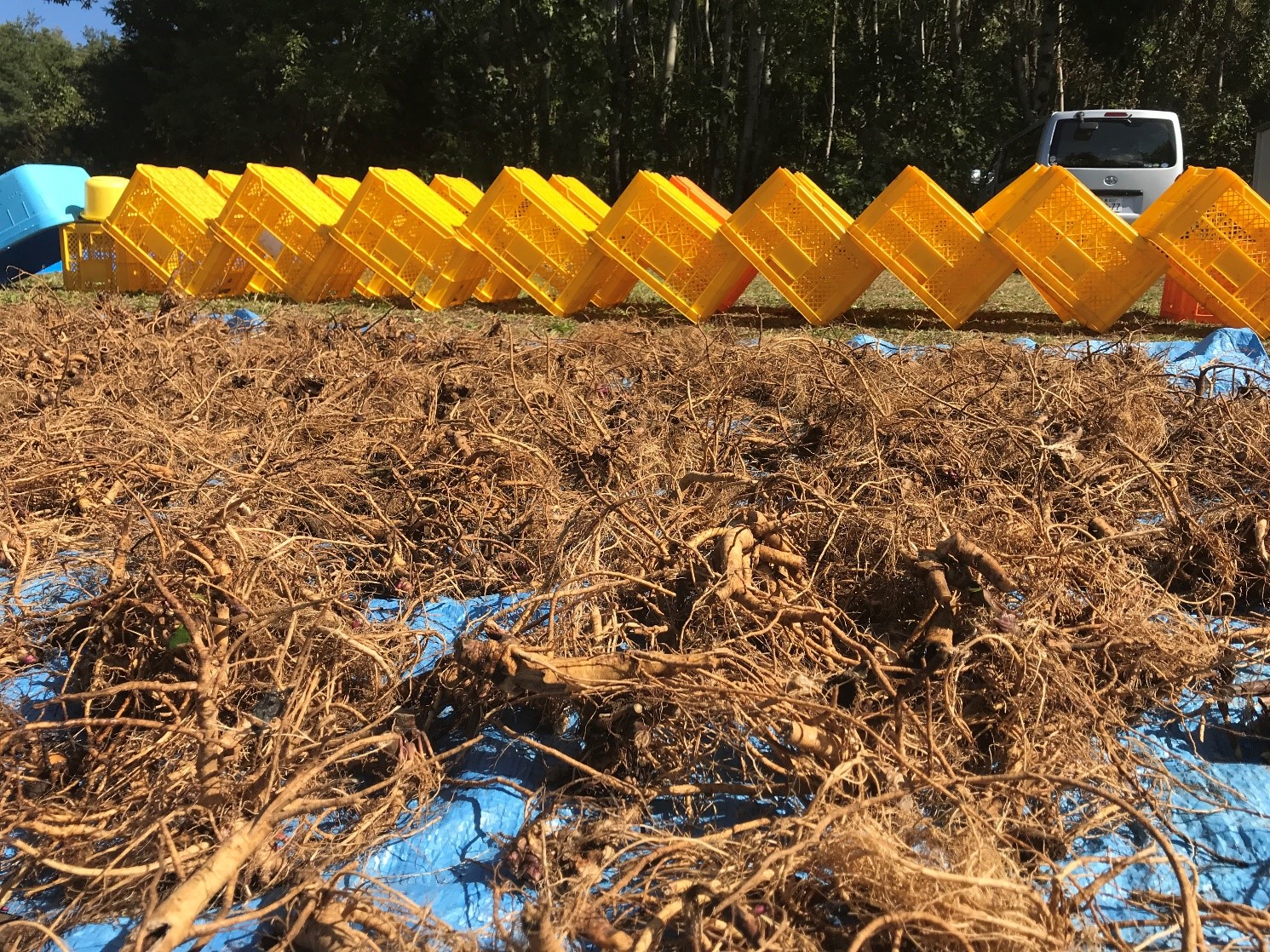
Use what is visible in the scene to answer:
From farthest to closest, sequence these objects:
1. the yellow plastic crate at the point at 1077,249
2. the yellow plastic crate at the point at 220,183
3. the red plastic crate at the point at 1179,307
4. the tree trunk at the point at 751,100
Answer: the tree trunk at the point at 751,100 < the yellow plastic crate at the point at 220,183 < the red plastic crate at the point at 1179,307 < the yellow plastic crate at the point at 1077,249

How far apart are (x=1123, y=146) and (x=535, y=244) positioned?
26.7ft

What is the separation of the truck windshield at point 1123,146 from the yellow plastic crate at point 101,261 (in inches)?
413

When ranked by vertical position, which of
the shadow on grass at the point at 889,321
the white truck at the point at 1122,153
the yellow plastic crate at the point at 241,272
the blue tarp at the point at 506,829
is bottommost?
the shadow on grass at the point at 889,321

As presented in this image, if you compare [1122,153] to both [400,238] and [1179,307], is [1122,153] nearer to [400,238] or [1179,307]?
[1179,307]

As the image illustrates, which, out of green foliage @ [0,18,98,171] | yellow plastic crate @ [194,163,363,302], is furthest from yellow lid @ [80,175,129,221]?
green foliage @ [0,18,98,171]

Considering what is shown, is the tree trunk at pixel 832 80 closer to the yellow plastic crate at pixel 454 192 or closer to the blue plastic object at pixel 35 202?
the yellow plastic crate at pixel 454 192

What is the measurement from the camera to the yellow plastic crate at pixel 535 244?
26.8 feet

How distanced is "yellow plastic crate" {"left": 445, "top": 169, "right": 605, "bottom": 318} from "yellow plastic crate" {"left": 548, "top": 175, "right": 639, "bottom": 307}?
290mm

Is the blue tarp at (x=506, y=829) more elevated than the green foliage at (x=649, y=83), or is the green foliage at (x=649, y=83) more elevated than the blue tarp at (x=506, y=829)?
the green foliage at (x=649, y=83)

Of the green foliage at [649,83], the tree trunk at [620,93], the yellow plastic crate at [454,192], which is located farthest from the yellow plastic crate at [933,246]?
the tree trunk at [620,93]

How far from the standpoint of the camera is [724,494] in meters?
2.75

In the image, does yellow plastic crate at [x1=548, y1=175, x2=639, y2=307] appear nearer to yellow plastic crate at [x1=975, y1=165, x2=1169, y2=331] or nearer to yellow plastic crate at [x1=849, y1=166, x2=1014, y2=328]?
yellow plastic crate at [x1=849, y1=166, x2=1014, y2=328]

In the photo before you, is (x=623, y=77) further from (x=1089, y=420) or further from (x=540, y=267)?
(x=1089, y=420)

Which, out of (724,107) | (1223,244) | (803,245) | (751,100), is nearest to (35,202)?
(803,245)
